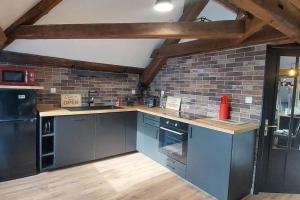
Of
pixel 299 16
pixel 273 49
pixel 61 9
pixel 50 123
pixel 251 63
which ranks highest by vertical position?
pixel 61 9

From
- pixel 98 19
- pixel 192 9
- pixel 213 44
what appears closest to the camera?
pixel 98 19

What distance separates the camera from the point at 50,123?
9.80 ft

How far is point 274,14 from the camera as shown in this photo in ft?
5.19

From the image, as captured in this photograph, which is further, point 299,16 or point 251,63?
point 251,63

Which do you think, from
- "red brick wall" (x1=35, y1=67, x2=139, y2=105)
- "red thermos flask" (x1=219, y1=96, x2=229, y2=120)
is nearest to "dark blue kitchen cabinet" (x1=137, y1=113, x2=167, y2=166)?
"red brick wall" (x1=35, y1=67, x2=139, y2=105)

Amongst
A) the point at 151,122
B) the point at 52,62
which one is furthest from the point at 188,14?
the point at 52,62

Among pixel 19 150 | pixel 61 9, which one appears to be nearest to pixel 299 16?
pixel 61 9

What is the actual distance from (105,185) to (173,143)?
1.13 meters

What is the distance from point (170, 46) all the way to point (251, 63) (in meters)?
1.43

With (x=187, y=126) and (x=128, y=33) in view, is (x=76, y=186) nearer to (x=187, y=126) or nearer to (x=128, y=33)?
(x=187, y=126)

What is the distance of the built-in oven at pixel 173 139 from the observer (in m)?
2.83

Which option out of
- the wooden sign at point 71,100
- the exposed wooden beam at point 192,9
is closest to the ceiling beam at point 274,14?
the exposed wooden beam at point 192,9

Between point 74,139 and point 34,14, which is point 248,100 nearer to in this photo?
point 74,139

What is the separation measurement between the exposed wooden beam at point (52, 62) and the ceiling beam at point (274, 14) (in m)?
2.77
